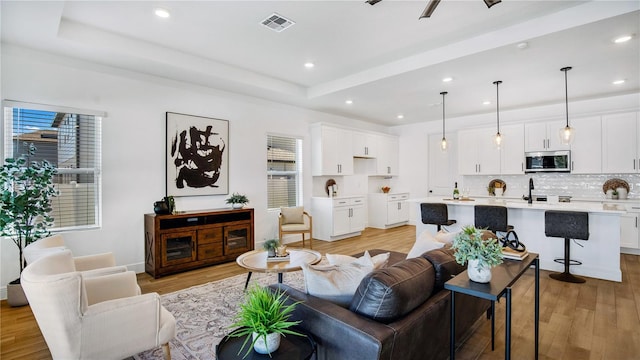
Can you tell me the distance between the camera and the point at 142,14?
3158 mm

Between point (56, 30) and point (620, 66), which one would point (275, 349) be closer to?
point (56, 30)

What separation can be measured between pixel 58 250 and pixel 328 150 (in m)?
4.95

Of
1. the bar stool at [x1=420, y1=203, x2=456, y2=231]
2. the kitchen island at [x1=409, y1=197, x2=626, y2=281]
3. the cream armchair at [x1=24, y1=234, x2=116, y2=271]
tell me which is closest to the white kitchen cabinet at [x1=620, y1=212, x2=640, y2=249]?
the kitchen island at [x1=409, y1=197, x2=626, y2=281]

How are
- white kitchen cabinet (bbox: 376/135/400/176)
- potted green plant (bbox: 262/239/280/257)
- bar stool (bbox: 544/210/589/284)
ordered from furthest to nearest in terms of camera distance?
white kitchen cabinet (bbox: 376/135/400/176)
bar stool (bbox: 544/210/589/284)
potted green plant (bbox: 262/239/280/257)

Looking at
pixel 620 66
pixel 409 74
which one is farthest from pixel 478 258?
pixel 620 66

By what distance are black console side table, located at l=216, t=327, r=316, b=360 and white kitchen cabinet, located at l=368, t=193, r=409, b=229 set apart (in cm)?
637

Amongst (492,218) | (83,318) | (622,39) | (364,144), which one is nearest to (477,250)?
(83,318)

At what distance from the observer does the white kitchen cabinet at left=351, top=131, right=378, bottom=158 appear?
7.34 m

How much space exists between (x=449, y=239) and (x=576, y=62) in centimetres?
326

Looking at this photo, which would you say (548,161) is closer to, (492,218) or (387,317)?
(492,218)

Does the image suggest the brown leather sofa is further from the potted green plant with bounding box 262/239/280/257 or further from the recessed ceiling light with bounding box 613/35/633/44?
the recessed ceiling light with bounding box 613/35/633/44

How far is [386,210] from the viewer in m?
7.73

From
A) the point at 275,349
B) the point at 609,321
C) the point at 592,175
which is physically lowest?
the point at 609,321

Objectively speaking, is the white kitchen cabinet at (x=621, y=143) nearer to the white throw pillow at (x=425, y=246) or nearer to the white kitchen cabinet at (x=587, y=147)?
the white kitchen cabinet at (x=587, y=147)
